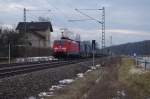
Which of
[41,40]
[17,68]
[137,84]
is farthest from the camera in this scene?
[41,40]

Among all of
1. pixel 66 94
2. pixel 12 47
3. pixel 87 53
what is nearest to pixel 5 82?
pixel 66 94

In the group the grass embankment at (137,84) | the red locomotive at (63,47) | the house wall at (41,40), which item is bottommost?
the grass embankment at (137,84)

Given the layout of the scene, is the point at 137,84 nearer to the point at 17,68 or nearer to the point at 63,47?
the point at 17,68

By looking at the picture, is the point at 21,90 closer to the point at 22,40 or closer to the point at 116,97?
the point at 116,97

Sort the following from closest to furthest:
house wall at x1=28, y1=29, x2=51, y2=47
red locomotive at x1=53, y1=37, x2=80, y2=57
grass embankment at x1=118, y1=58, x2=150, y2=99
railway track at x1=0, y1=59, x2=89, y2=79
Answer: grass embankment at x1=118, y1=58, x2=150, y2=99 → railway track at x1=0, y1=59, x2=89, y2=79 → red locomotive at x1=53, y1=37, x2=80, y2=57 → house wall at x1=28, y1=29, x2=51, y2=47

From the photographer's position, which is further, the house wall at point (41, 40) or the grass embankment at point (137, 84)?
the house wall at point (41, 40)

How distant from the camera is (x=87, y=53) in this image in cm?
10850

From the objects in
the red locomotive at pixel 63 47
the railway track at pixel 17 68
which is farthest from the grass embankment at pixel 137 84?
the red locomotive at pixel 63 47

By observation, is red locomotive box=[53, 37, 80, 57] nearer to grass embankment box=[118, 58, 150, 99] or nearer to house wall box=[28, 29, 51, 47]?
house wall box=[28, 29, 51, 47]

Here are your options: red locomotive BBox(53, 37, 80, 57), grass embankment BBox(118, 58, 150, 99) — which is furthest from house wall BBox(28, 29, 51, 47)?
grass embankment BBox(118, 58, 150, 99)

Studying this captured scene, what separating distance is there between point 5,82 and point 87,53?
83849 millimetres

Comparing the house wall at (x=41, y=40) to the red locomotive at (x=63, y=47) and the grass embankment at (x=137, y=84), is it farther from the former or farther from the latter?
the grass embankment at (x=137, y=84)

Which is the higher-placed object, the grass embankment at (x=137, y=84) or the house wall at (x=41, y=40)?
the house wall at (x=41, y=40)

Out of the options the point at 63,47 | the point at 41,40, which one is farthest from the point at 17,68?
the point at 41,40
